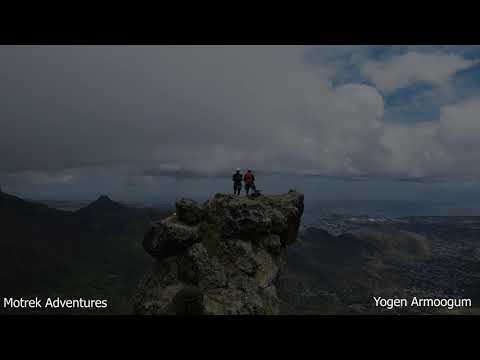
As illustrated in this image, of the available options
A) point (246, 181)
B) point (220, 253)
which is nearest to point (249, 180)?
point (246, 181)

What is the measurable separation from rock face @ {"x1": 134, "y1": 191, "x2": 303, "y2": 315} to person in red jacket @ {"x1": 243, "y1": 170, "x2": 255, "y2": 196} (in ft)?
4.73

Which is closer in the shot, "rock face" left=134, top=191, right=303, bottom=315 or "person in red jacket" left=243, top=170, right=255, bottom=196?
"rock face" left=134, top=191, right=303, bottom=315

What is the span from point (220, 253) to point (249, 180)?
364 inches

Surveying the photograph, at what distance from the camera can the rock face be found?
1403 inches

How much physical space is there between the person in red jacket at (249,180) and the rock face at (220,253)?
56.7 inches

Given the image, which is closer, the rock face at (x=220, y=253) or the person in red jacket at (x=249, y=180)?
the rock face at (x=220, y=253)

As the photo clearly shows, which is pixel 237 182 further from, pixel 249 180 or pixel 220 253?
pixel 220 253

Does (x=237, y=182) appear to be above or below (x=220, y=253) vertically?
above

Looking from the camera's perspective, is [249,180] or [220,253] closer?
[220,253]

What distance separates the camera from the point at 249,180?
40.7 metres

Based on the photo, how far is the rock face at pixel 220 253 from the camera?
35625 millimetres
